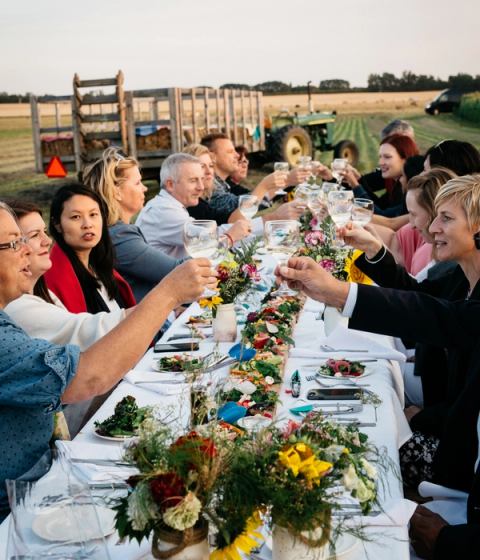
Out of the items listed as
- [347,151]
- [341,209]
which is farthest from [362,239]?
[347,151]

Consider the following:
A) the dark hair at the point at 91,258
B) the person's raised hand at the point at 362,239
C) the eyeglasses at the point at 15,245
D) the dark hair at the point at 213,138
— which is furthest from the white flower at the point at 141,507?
the dark hair at the point at 213,138

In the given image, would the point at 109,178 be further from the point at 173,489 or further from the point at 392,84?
the point at 392,84

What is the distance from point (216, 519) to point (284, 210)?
4.23 m

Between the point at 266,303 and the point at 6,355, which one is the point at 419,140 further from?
the point at 6,355

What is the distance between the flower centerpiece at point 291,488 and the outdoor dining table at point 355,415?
13 cm

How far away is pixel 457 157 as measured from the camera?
448cm

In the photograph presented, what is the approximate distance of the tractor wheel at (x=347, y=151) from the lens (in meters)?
15.8

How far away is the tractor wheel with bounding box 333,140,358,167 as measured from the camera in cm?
1583

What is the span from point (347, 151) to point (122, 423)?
14845 mm

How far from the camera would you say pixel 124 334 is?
1.97 m

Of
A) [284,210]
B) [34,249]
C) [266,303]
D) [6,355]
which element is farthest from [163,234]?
[6,355]

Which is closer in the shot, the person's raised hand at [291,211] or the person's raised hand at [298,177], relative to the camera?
the person's raised hand at [291,211]

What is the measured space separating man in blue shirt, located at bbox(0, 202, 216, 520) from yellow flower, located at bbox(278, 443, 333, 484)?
798 mm

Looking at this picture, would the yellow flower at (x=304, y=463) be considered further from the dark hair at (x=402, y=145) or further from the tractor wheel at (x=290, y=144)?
the tractor wheel at (x=290, y=144)
